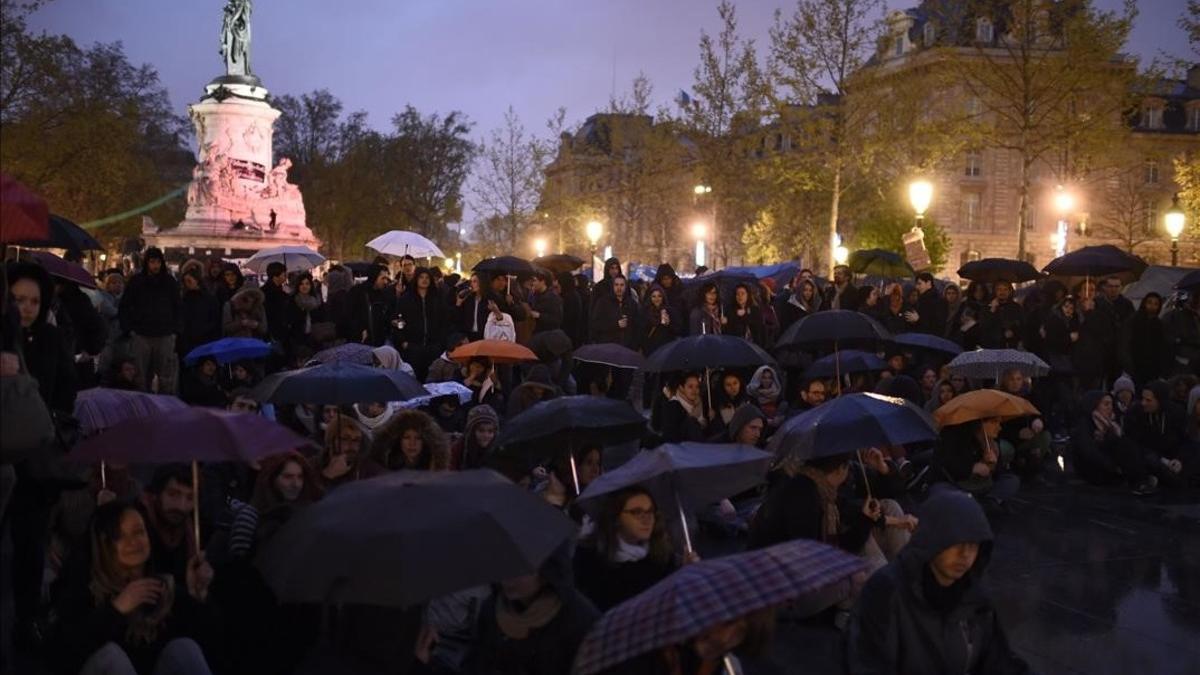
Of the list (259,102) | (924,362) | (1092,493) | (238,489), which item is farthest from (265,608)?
(259,102)

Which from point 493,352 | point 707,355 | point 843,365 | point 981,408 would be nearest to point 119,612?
point 707,355

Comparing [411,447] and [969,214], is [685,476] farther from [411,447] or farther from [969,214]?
[969,214]

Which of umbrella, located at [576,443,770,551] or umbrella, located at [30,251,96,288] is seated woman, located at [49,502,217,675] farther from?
umbrella, located at [30,251,96,288]

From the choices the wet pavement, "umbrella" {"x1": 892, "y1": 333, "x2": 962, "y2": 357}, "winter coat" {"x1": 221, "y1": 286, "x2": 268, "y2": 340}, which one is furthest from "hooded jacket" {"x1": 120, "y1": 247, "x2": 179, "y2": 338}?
Answer: the wet pavement

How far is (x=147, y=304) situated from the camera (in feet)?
43.9

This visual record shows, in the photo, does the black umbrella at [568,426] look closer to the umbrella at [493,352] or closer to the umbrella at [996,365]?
the umbrella at [493,352]

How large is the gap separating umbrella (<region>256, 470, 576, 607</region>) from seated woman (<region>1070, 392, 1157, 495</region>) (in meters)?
9.24

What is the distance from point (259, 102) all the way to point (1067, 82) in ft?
88.2

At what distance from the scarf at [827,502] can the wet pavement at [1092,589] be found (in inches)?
24.0

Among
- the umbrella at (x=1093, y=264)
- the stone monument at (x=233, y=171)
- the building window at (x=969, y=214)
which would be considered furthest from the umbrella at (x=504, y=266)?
the building window at (x=969, y=214)

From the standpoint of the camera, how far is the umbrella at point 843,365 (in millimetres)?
11906

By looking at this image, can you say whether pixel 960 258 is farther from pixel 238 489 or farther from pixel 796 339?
pixel 238 489

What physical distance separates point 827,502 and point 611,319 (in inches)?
395

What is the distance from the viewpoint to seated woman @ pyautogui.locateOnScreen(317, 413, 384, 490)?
7.50 m
